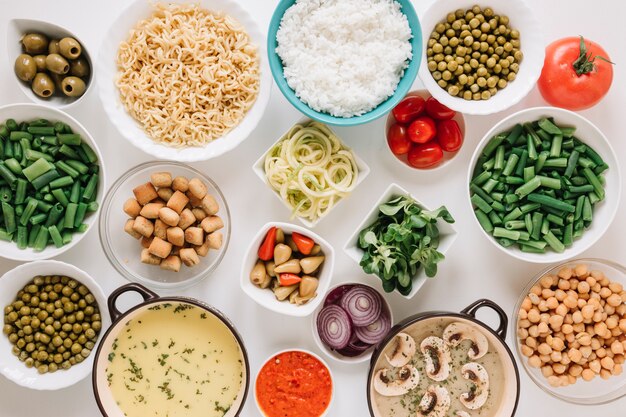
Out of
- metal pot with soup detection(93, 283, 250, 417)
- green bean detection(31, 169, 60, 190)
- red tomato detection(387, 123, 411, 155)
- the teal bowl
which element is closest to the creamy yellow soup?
metal pot with soup detection(93, 283, 250, 417)

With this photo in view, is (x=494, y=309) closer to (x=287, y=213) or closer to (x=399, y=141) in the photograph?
(x=399, y=141)

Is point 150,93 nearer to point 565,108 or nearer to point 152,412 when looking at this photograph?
point 152,412

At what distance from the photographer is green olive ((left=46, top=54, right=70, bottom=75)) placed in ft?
7.27

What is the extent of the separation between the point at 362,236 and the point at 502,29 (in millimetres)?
996

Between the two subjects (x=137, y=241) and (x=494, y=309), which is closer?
(x=494, y=309)

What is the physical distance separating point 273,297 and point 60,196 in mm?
928

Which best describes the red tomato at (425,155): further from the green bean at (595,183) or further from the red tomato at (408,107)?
the green bean at (595,183)

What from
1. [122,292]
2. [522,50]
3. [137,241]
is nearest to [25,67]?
[137,241]

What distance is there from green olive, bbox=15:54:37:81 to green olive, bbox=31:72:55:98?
25 millimetres

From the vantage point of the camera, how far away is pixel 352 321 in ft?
7.72

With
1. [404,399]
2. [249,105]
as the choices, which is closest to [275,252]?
[249,105]

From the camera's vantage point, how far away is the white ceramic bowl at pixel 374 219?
2.26 m

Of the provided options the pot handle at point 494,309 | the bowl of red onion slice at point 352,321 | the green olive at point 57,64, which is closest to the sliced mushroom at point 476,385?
the pot handle at point 494,309

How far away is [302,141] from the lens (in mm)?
2307
